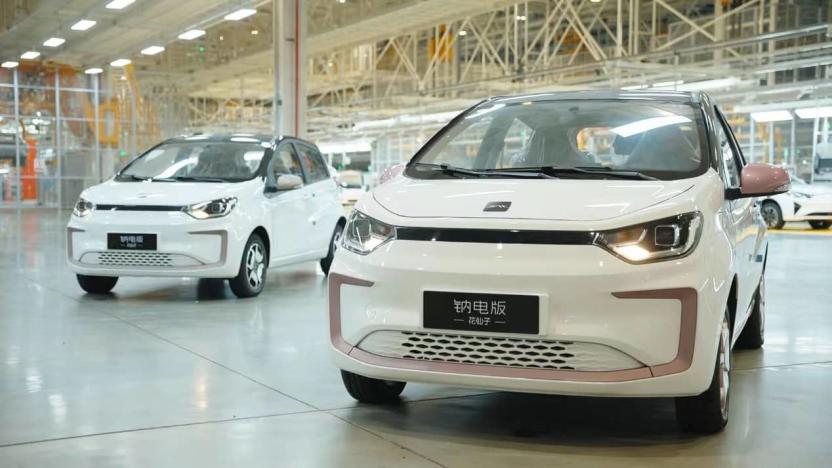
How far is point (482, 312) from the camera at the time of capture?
3.70 meters

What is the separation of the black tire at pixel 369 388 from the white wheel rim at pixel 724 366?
1.43 m

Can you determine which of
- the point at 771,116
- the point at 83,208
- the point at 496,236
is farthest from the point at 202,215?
the point at 771,116

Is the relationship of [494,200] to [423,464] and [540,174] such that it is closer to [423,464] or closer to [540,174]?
[540,174]

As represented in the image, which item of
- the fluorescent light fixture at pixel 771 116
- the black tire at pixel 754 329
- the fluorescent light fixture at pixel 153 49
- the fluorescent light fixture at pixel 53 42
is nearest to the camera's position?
the black tire at pixel 754 329

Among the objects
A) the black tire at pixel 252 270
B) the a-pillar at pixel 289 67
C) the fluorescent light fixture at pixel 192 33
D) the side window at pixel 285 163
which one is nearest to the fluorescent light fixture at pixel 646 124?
the black tire at pixel 252 270

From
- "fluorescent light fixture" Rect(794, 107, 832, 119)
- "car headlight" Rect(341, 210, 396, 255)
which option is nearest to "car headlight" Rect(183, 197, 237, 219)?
"car headlight" Rect(341, 210, 396, 255)

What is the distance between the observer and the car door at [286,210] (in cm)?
896

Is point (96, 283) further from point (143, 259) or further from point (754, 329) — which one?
point (754, 329)

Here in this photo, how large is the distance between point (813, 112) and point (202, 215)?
76.5 feet

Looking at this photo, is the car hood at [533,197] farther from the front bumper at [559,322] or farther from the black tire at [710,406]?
the black tire at [710,406]

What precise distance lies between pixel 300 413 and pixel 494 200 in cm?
128

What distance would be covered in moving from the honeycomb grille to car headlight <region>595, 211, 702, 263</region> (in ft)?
1.17

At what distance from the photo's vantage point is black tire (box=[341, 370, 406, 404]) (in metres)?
4.41

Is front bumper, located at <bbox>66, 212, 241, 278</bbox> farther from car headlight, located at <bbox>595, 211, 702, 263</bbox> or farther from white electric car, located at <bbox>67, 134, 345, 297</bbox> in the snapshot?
car headlight, located at <bbox>595, 211, 702, 263</bbox>
